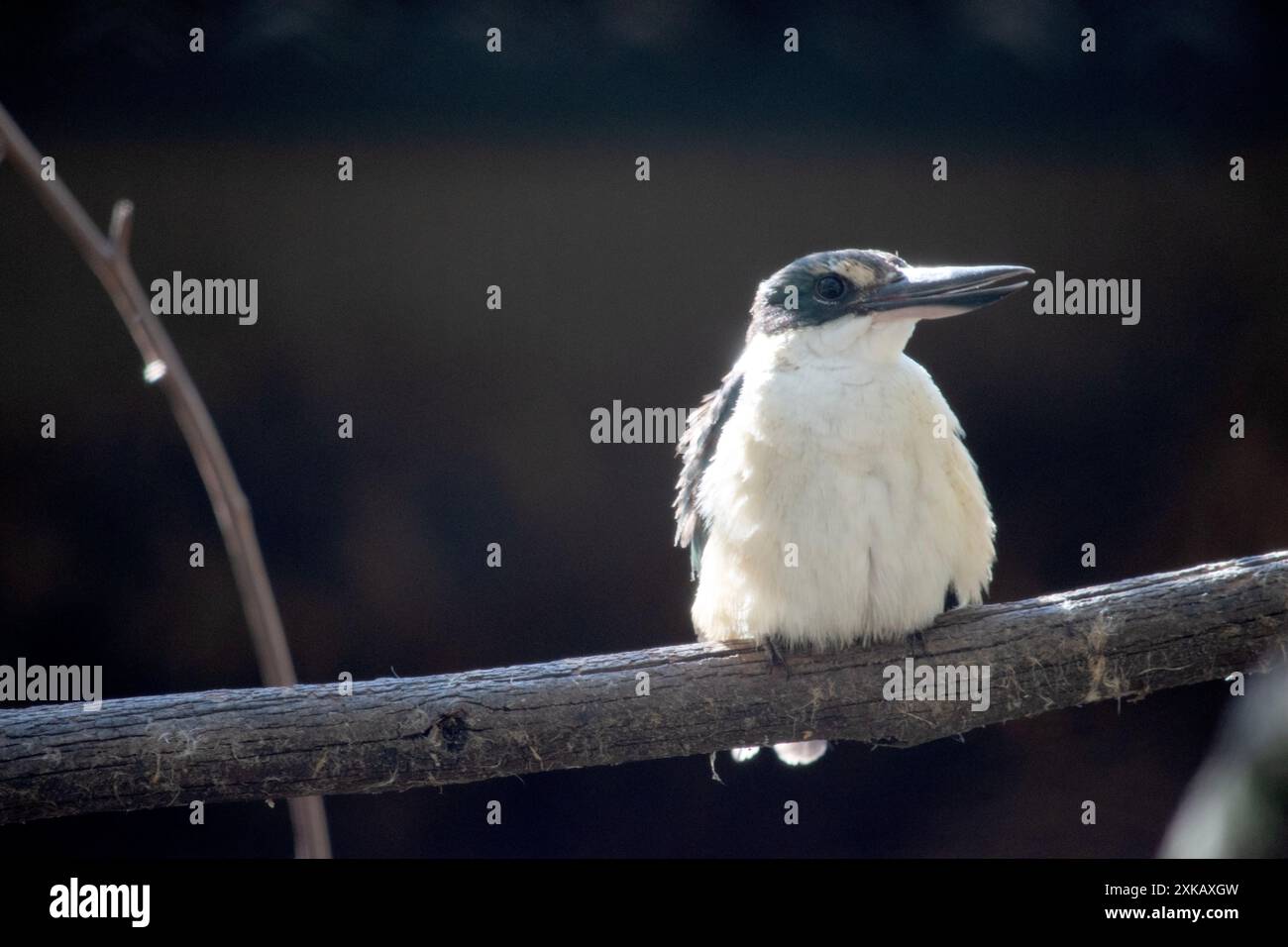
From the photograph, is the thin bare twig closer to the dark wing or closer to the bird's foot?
the bird's foot

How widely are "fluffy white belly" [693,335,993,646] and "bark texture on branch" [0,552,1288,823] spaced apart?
0.24 ft

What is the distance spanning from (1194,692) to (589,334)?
6.24 ft

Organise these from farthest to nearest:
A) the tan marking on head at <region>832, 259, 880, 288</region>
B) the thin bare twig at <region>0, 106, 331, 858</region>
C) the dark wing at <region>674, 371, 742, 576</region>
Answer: the dark wing at <region>674, 371, 742, 576</region> → the tan marking on head at <region>832, 259, 880, 288</region> → the thin bare twig at <region>0, 106, 331, 858</region>

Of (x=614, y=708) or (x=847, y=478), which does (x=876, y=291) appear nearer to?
(x=847, y=478)

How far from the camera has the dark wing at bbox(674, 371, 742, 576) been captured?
2242 mm

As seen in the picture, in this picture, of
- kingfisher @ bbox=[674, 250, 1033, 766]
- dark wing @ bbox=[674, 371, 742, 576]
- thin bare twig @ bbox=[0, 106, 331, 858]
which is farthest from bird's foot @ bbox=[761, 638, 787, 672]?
thin bare twig @ bbox=[0, 106, 331, 858]

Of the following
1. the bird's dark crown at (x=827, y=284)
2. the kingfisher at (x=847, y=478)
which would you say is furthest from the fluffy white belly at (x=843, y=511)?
the bird's dark crown at (x=827, y=284)

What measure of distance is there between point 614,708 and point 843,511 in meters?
0.49

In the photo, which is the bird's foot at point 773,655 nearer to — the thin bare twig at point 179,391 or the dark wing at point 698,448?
the dark wing at point 698,448

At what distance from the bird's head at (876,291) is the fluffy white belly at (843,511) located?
0.28 feet

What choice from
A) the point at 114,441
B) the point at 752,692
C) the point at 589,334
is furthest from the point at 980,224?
the point at 114,441

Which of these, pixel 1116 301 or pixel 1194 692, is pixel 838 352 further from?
pixel 1194 692

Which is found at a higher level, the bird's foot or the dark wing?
the dark wing

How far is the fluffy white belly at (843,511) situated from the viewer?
195cm
